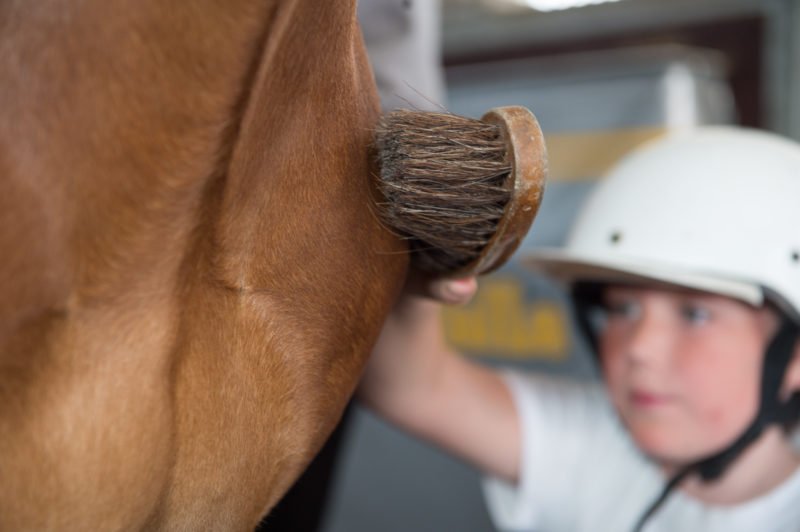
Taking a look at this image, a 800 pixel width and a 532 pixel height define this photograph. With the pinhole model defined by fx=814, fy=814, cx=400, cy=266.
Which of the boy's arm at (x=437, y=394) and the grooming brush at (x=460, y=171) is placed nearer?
the grooming brush at (x=460, y=171)

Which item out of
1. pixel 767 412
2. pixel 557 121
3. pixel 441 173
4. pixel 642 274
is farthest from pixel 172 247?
pixel 557 121

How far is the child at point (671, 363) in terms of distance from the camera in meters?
0.81

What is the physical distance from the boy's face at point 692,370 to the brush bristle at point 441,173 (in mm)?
511

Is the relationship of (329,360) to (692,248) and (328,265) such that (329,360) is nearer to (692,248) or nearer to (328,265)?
(328,265)

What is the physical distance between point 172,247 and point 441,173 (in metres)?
0.12

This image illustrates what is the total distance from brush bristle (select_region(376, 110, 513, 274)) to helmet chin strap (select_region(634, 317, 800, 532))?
0.57m

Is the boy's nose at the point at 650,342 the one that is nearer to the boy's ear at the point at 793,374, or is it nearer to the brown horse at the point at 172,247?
the boy's ear at the point at 793,374

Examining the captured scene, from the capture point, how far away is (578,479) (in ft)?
3.13

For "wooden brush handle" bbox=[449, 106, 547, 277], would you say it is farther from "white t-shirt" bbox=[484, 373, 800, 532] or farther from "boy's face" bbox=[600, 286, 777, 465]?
"white t-shirt" bbox=[484, 373, 800, 532]

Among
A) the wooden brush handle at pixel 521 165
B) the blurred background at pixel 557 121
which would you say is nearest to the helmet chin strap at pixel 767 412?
the blurred background at pixel 557 121

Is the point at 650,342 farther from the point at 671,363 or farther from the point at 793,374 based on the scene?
the point at 793,374

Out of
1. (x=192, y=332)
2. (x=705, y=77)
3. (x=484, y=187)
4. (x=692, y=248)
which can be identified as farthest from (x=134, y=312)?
(x=705, y=77)

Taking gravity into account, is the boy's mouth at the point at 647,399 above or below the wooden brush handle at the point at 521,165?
below

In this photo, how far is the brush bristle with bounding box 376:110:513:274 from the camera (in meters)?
0.36
